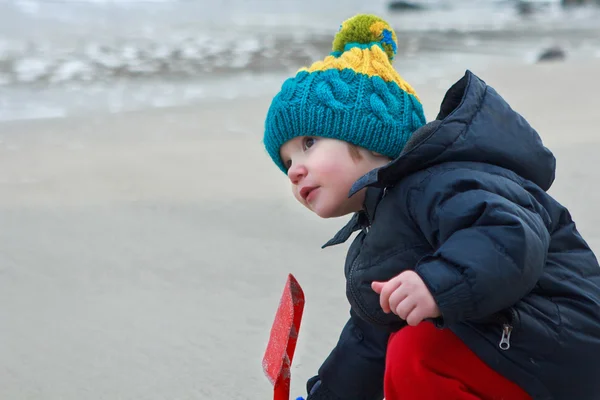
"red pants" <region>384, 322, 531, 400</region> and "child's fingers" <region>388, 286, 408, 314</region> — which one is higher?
"child's fingers" <region>388, 286, 408, 314</region>

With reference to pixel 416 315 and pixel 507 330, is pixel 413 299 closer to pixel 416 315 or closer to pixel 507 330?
pixel 416 315

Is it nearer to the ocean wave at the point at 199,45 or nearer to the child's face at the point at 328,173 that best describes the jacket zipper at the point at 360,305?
Answer: the child's face at the point at 328,173

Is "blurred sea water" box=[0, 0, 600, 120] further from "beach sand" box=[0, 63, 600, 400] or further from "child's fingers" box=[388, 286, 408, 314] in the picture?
"child's fingers" box=[388, 286, 408, 314]

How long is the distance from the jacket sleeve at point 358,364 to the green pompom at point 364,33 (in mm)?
553

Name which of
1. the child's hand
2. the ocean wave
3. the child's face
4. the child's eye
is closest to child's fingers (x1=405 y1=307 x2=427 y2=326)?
the child's hand

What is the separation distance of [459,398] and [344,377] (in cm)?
38

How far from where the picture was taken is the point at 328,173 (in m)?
1.61

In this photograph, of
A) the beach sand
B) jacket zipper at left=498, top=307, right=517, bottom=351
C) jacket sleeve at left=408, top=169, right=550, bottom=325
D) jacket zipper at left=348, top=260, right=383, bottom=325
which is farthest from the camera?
the beach sand

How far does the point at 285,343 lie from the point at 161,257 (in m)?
1.12

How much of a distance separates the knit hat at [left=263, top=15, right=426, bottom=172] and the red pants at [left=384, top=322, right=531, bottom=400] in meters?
0.39

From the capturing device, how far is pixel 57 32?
408 inches

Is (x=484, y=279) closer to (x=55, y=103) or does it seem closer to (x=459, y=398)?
(x=459, y=398)

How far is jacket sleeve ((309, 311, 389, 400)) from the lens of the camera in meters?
1.74

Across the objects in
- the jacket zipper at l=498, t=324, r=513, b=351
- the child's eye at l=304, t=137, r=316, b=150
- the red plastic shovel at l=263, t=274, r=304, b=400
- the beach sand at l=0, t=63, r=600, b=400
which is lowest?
the beach sand at l=0, t=63, r=600, b=400
